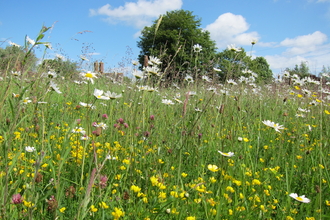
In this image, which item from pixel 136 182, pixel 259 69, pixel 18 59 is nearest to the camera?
pixel 18 59

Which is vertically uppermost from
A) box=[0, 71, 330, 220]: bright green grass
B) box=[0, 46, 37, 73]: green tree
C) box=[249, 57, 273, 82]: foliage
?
box=[249, 57, 273, 82]: foliage

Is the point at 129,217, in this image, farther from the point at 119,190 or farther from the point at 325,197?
the point at 325,197

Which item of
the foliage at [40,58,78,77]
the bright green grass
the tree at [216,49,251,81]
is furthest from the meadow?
the foliage at [40,58,78,77]

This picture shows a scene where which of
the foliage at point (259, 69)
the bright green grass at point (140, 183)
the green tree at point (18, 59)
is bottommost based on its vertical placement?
the bright green grass at point (140, 183)

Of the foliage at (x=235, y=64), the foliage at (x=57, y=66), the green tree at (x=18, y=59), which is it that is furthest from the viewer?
the foliage at (x=57, y=66)

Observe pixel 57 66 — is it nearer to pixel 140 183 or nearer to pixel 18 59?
pixel 18 59

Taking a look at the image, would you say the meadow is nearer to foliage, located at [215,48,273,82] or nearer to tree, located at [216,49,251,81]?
tree, located at [216,49,251,81]

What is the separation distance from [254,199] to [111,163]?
0.88 m

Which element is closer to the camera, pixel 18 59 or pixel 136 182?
pixel 18 59

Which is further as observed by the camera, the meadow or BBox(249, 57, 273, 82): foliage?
BBox(249, 57, 273, 82): foliage

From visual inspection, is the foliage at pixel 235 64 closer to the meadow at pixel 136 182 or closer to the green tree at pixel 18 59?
the meadow at pixel 136 182

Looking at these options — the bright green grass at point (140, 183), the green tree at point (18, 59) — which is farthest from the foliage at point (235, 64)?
the green tree at point (18, 59)


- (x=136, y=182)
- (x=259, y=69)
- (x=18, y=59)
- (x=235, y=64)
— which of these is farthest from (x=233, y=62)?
(x=259, y=69)

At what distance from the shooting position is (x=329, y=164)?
→ 2.03 meters
